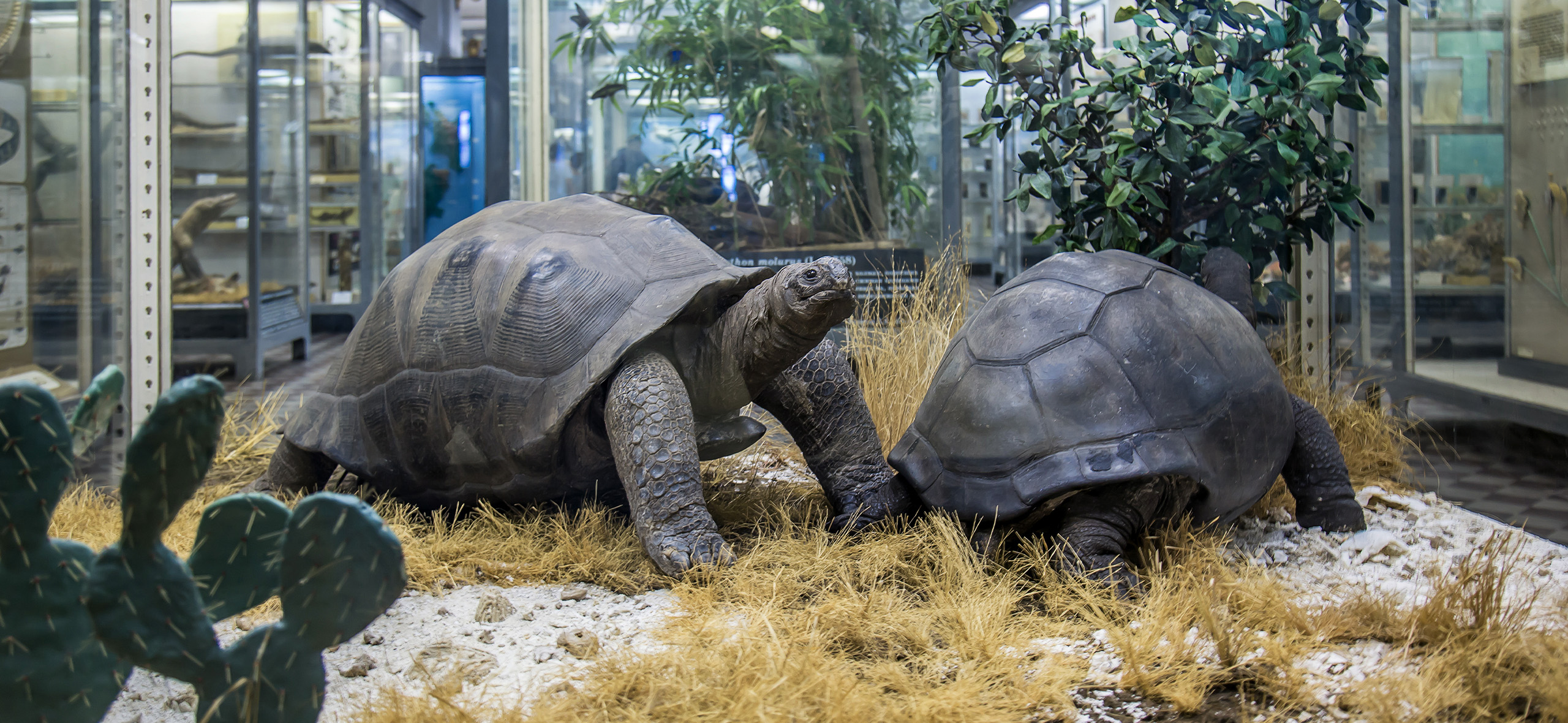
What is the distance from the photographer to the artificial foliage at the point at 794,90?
573cm

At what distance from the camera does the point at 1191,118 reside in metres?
3.38

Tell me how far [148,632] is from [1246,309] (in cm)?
296

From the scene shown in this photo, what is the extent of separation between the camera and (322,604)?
127 centimetres

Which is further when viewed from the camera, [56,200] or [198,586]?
[56,200]

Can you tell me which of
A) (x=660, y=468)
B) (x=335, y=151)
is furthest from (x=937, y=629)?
(x=335, y=151)

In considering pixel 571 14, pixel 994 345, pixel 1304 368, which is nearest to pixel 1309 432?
pixel 994 345

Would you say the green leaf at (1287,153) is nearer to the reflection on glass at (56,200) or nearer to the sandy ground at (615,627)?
the sandy ground at (615,627)

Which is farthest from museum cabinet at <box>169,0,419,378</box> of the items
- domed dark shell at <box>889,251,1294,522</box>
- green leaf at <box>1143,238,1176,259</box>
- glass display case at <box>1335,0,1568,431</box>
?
glass display case at <box>1335,0,1568,431</box>

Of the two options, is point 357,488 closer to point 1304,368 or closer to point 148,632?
point 148,632

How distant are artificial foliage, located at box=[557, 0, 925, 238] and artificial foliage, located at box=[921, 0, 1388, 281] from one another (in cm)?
190

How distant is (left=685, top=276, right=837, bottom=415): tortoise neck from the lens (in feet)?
8.55

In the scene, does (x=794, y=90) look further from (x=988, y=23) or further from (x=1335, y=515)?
(x=1335, y=515)

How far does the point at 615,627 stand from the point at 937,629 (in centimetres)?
70

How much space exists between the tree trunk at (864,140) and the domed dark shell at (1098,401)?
311 centimetres
